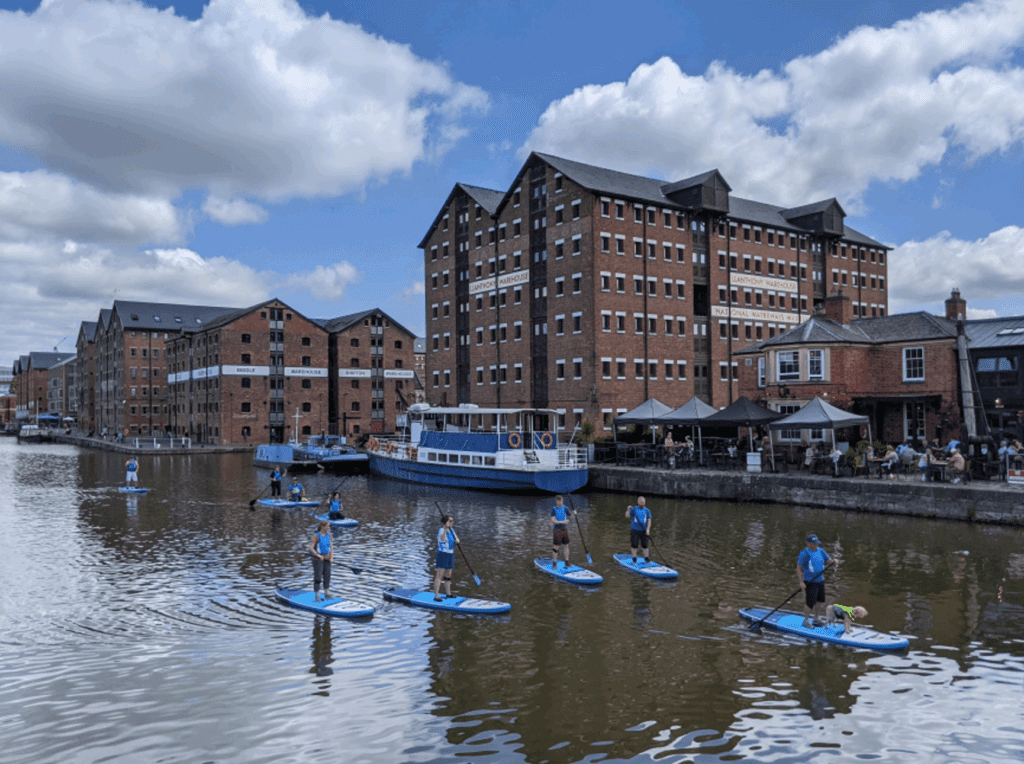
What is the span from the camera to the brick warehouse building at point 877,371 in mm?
41688

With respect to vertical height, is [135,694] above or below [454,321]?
below

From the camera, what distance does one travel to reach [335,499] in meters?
31.1

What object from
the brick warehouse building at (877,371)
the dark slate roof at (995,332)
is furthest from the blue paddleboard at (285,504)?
the dark slate roof at (995,332)

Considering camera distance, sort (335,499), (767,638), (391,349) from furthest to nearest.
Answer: (391,349), (335,499), (767,638)

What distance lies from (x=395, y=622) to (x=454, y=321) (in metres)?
58.3

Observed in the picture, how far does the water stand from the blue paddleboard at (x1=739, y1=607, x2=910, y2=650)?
0.27 m

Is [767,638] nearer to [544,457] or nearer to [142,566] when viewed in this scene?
[142,566]

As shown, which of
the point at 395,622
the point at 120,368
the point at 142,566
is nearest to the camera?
the point at 395,622

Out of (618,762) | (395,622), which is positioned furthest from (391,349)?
(618,762)

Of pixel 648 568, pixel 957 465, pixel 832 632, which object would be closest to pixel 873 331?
pixel 957 465

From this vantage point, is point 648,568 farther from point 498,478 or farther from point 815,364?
point 815,364

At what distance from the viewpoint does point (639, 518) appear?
22.4 meters

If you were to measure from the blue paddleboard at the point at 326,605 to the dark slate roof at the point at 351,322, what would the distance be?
8027cm

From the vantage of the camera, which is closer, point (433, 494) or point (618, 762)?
point (618, 762)
